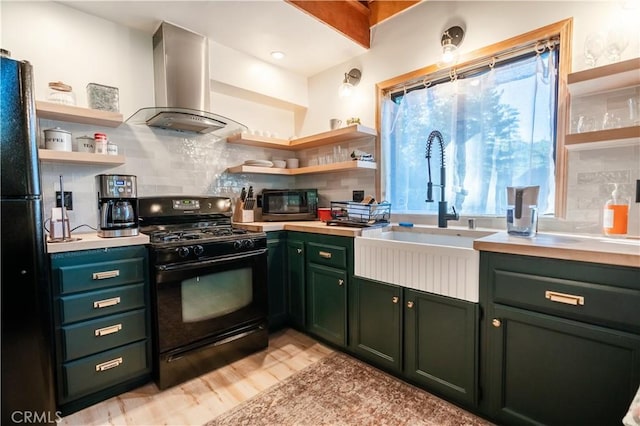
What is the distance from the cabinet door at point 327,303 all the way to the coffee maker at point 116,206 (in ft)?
4.14

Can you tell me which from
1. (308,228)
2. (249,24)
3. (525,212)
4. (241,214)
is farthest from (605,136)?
(241,214)

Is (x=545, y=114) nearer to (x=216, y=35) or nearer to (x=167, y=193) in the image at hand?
(x=216, y=35)

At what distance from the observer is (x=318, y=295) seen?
235 centimetres

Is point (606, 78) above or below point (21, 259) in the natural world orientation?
above

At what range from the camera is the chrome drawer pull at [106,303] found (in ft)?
5.56

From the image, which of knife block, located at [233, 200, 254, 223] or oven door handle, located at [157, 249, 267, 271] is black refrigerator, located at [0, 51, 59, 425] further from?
knife block, located at [233, 200, 254, 223]

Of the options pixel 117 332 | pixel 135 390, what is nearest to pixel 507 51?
pixel 117 332

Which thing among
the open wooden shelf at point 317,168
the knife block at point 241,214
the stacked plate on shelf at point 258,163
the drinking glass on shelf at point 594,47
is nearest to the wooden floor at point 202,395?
the knife block at point 241,214

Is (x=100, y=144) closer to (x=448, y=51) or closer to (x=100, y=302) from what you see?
(x=100, y=302)

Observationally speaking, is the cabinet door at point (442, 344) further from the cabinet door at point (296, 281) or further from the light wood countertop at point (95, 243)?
the light wood countertop at point (95, 243)

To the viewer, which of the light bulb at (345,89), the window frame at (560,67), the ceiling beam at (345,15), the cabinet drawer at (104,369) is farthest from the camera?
the light bulb at (345,89)

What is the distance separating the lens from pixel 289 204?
2902mm

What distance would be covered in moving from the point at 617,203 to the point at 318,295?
6.07 feet

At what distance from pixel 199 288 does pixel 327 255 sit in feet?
2.93
